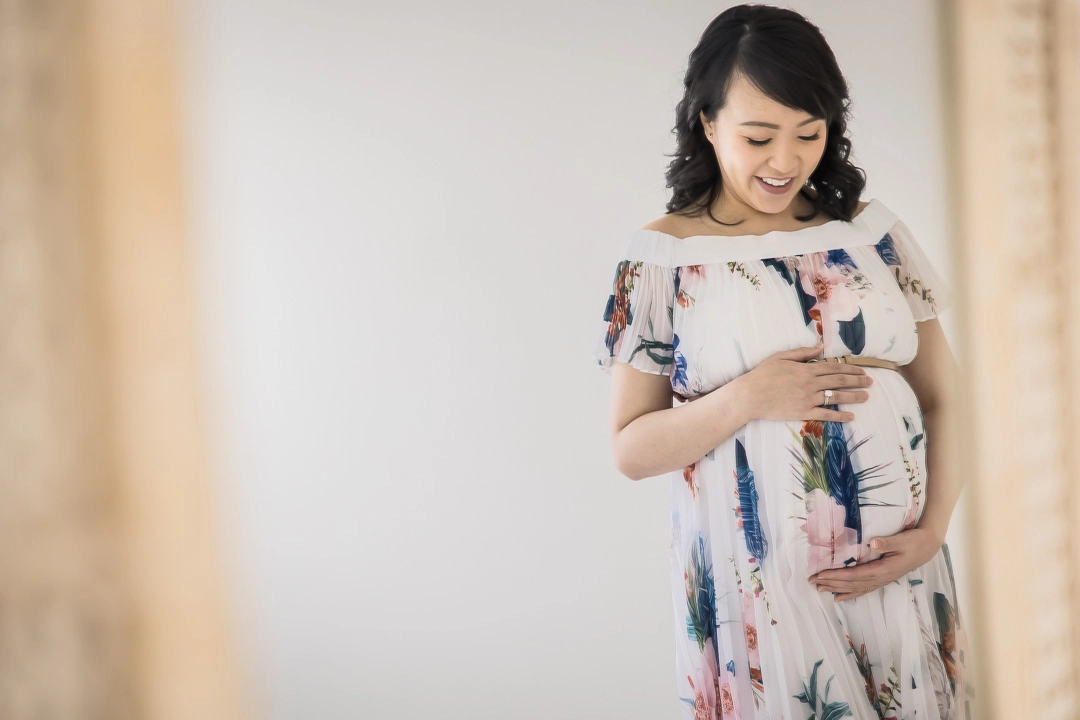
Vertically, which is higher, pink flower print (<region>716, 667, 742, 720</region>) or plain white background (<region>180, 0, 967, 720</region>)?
plain white background (<region>180, 0, 967, 720</region>)

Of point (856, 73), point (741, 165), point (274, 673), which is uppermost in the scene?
point (856, 73)

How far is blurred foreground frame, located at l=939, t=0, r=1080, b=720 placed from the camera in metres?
0.73

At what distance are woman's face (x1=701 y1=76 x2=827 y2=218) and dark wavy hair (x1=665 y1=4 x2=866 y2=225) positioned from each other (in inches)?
0.4

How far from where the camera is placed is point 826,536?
891 mm

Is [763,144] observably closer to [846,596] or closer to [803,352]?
[803,352]

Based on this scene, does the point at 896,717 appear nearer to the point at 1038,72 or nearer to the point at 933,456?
the point at 933,456

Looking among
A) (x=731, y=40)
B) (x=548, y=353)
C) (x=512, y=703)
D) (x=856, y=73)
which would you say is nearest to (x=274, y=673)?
(x=512, y=703)

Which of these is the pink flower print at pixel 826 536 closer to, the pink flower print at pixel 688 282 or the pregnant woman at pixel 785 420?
the pregnant woman at pixel 785 420

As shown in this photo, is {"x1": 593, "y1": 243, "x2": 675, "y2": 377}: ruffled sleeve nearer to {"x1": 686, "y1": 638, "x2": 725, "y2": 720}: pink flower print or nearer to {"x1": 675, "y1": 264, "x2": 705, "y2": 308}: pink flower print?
{"x1": 675, "y1": 264, "x2": 705, "y2": 308}: pink flower print

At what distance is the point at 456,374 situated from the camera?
146 centimetres

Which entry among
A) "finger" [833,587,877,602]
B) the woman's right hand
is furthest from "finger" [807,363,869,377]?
"finger" [833,587,877,602]

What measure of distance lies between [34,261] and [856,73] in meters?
1.40

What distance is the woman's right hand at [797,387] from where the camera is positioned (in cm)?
87

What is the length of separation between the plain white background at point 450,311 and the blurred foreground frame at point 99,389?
2.75ft
